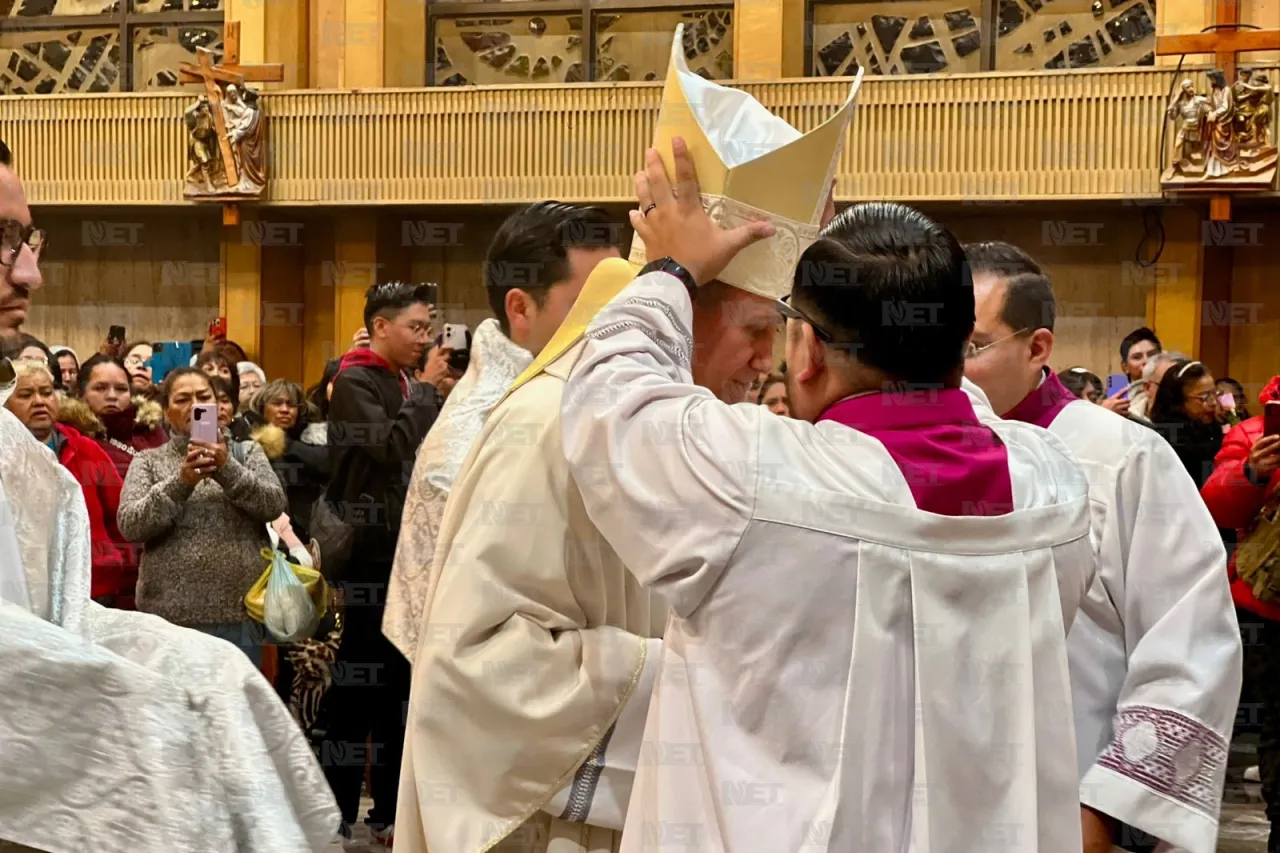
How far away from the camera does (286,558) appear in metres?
5.94

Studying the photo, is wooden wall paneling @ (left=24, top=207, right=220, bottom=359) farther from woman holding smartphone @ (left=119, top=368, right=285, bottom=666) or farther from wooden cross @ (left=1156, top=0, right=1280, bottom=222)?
woman holding smartphone @ (left=119, top=368, right=285, bottom=666)

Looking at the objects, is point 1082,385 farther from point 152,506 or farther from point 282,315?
point 282,315

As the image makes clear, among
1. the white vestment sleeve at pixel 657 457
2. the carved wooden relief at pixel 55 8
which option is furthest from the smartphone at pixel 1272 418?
the carved wooden relief at pixel 55 8

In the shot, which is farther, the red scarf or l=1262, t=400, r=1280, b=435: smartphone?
the red scarf

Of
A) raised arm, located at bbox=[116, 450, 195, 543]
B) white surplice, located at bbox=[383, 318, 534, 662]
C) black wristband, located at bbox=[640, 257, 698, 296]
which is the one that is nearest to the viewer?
black wristband, located at bbox=[640, 257, 698, 296]

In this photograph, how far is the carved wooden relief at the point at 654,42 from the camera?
43.5ft

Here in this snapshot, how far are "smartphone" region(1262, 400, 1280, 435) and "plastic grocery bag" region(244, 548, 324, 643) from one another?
3424 millimetres

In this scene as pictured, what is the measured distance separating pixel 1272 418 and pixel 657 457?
173 inches

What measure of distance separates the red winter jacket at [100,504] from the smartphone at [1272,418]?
4028 millimetres

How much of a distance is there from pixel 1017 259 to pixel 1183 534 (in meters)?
0.62

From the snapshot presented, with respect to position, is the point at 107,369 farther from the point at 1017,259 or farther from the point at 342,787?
the point at 1017,259

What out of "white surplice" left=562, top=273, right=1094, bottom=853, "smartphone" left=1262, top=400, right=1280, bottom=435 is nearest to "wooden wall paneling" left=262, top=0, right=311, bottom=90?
"smartphone" left=1262, top=400, right=1280, bottom=435

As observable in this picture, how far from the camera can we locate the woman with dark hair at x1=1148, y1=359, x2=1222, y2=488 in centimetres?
688

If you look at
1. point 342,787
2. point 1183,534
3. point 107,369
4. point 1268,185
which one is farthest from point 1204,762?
point 1268,185
